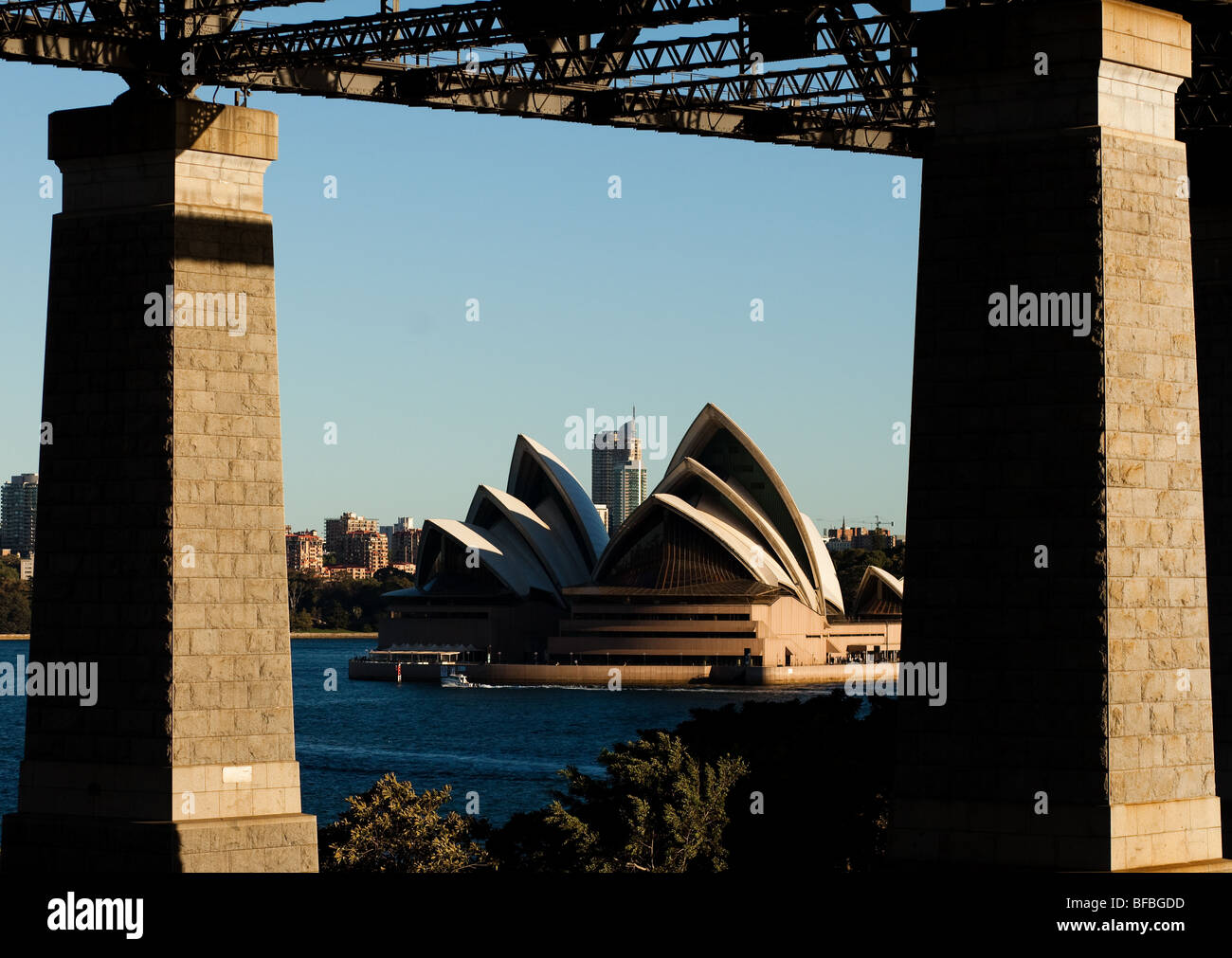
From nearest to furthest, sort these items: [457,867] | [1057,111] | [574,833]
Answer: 1. [1057,111]
2. [574,833]
3. [457,867]

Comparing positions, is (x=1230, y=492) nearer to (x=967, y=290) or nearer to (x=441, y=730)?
(x=967, y=290)

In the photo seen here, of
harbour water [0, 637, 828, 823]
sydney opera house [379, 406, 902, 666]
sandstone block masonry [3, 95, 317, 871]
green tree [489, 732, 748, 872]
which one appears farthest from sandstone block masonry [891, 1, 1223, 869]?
sydney opera house [379, 406, 902, 666]

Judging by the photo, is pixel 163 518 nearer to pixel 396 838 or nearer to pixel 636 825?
pixel 636 825

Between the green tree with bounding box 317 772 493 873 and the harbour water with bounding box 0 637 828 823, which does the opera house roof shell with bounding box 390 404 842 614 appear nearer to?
the harbour water with bounding box 0 637 828 823

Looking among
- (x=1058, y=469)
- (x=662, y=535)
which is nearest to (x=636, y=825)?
(x=1058, y=469)

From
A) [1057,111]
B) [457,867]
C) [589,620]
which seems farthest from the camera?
[589,620]

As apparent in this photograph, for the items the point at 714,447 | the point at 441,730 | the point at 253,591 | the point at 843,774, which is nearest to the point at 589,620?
the point at 714,447

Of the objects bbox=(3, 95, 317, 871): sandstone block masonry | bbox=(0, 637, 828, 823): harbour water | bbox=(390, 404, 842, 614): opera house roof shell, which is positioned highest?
bbox=(390, 404, 842, 614): opera house roof shell
